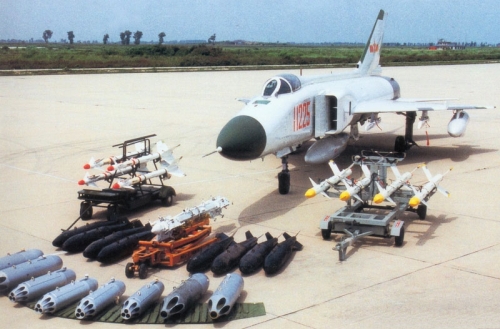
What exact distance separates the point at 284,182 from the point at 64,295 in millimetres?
7717

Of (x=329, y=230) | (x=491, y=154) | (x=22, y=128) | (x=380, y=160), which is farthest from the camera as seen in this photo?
(x=22, y=128)

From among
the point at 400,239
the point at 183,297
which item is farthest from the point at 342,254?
the point at 183,297

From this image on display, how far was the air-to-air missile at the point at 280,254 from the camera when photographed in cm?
1025

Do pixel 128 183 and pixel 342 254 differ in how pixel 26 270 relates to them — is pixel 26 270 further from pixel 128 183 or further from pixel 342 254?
pixel 342 254

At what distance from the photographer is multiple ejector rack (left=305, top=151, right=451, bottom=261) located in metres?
11.5

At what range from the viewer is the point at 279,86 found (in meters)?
15.5

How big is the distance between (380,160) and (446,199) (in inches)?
120

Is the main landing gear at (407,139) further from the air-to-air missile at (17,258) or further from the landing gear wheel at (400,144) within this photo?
the air-to-air missile at (17,258)

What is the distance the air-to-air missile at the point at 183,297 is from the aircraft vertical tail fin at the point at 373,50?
611 inches

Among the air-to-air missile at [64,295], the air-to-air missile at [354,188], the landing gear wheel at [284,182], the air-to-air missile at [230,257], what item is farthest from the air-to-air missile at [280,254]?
the landing gear wheel at [284,182]

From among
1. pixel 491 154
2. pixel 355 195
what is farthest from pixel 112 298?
pixel 491 154

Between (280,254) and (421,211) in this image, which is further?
(421,211)

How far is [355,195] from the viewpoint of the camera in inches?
480

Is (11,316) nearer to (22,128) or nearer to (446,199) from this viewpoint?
(446,199)
